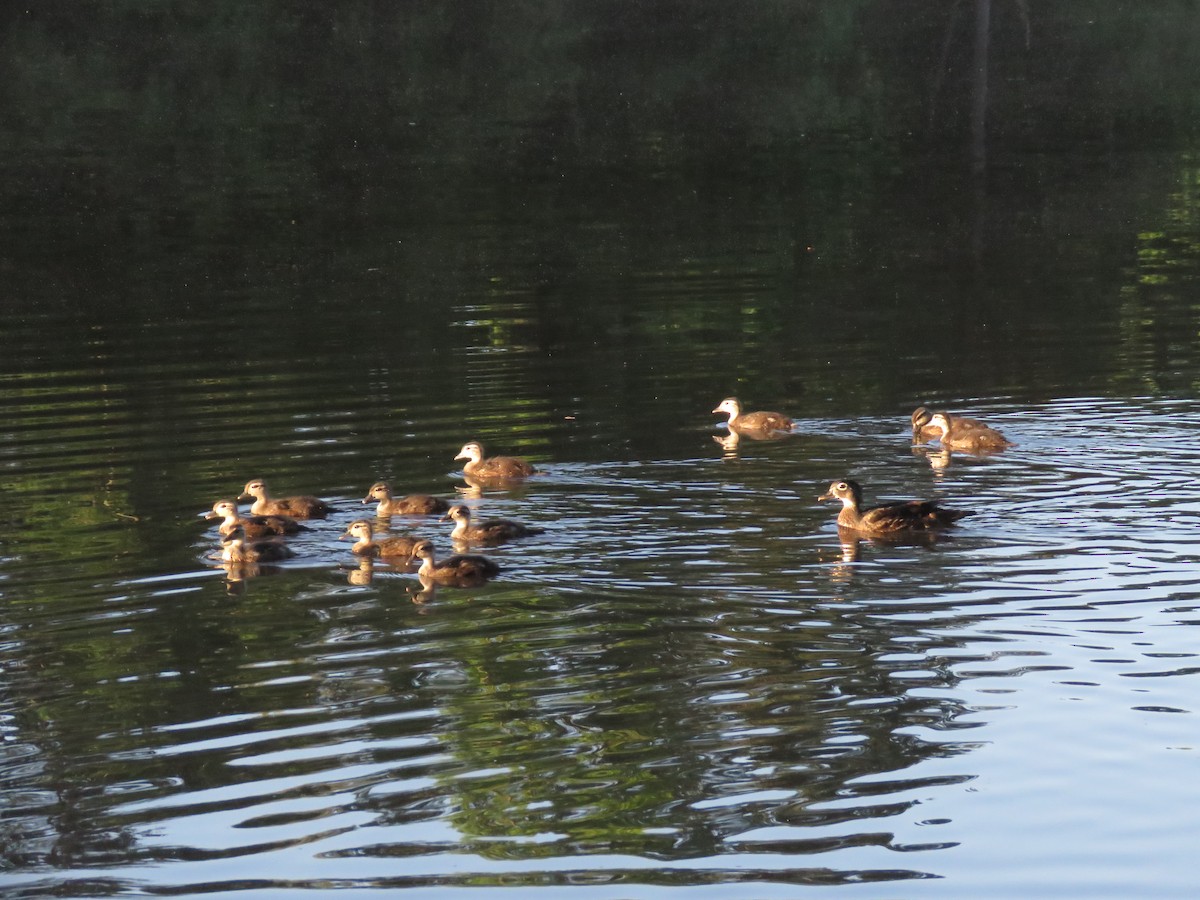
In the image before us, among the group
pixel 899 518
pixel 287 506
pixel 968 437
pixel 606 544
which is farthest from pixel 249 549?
pixel 968 437

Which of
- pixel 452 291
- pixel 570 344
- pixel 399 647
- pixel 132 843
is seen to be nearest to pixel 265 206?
pixel 452 291

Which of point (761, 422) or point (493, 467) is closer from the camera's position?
point (493, 467)

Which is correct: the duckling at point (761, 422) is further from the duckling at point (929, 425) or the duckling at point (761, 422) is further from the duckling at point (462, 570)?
A: the duckling at point (462, 570)

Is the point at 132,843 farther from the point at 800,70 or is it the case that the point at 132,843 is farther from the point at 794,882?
the point at 800,70

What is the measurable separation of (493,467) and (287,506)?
78.4 inches

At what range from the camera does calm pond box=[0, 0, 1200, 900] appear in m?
9.16

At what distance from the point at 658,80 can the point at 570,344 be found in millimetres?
32281

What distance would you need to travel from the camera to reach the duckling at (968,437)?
→ 16.9 m

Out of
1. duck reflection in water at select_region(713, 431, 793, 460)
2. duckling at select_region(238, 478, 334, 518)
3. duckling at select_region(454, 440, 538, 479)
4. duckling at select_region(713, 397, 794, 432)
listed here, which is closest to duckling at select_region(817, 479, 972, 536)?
duckling at select_region(454, 440, 538, 479)

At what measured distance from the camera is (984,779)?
A: 31.4 ft

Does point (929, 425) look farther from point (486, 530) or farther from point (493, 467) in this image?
point (486, 530)

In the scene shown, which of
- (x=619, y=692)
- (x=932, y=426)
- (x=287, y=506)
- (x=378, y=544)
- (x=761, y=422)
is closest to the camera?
(x=619, y=692)

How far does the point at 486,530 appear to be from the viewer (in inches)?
563

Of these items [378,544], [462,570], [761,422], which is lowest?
[462,570]
